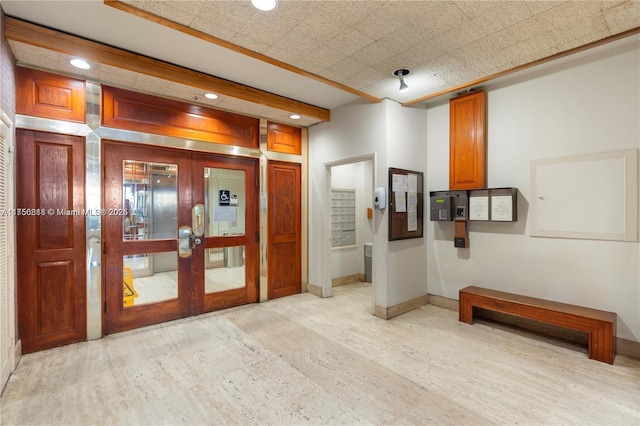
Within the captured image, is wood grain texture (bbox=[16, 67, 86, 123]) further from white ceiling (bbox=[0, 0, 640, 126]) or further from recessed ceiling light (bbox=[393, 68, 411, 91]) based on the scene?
recessed ceiling light (bbox=[393, 68, 411, 91])

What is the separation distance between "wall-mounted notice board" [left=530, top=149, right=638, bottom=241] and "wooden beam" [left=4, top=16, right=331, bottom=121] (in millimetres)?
3234

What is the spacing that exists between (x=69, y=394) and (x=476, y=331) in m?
3.83

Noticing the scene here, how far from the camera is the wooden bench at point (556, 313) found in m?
2.69

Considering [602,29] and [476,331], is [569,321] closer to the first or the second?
[476,331]

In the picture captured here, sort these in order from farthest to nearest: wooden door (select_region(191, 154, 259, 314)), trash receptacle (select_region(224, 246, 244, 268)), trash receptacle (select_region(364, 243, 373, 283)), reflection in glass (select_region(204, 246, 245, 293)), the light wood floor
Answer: trash receptacle (select_region(364, 243, 373, 283)), trash receptacle (select_region(224, 246, 244, 268)), reflection in glass (select_region(204, 246, 245, 293)), wooden door (select_region(191, 154, 259, 314)), the light wood floor

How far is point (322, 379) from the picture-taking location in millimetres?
2490

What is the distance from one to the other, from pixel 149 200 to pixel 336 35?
279 cm

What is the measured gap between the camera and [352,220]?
19.4ft

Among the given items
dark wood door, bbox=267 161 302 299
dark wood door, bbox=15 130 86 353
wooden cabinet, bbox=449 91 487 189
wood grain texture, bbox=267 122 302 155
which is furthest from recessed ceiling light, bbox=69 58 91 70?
wooden cabinet, bbox=449 91 487 189

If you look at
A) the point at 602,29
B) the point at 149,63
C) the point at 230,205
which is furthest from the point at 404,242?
the point at 149,63

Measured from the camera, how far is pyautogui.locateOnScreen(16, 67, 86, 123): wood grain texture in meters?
2.86

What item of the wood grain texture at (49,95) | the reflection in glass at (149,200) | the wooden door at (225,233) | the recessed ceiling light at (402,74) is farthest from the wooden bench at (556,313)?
the wood grain texture at (49,95)

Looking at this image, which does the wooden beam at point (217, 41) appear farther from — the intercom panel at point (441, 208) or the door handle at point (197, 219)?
the door handle at point (197, 219)

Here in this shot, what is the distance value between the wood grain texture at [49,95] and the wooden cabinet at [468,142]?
433cm
